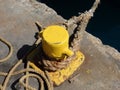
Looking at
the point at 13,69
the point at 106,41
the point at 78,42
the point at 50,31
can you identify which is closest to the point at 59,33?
the point at 50,31

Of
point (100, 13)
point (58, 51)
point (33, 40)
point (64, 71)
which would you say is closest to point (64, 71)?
point (64, 71)

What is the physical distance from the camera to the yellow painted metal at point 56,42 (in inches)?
106

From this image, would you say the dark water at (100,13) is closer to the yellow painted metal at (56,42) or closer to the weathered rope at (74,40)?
the weathered rope at (74,40)

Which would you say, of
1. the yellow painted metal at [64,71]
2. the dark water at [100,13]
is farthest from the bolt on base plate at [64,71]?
the dark water at [100,13]

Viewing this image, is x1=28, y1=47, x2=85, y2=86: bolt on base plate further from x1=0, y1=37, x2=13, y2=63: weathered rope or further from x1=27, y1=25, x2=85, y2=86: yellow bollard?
x1=0, y1=37, x2=13, y2=63: weathered rope

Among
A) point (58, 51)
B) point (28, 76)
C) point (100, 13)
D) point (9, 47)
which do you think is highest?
point (100, 13)

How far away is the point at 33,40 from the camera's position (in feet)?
10.3

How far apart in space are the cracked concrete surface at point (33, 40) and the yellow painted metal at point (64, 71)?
1.8 inches

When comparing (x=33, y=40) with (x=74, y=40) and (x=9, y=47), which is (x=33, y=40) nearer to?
(x=9, y=47)

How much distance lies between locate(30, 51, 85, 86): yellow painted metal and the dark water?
1705mm

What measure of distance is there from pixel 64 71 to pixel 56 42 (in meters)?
0.30

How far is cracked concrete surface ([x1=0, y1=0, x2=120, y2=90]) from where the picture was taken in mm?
2914

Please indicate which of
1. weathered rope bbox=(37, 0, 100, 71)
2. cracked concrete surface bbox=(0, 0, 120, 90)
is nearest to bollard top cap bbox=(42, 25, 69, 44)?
weathered rope bbox=(37, 0, 100, 71)

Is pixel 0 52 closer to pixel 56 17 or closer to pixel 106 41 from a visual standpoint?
pixel 56 17
